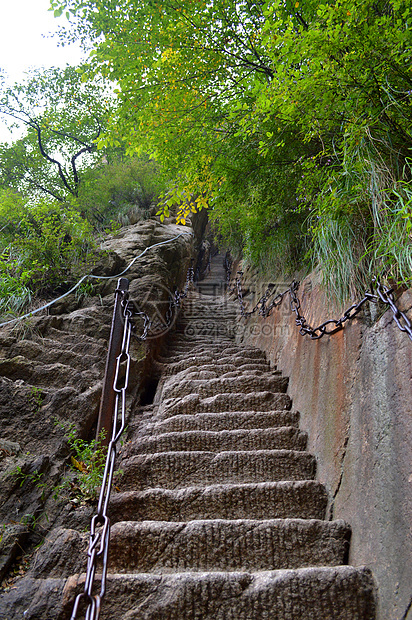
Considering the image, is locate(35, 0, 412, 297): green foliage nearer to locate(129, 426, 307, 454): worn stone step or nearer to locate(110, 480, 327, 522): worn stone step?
locate(129, 426, 307, 454): worn stone step

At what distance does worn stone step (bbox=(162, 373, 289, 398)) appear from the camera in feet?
10.9

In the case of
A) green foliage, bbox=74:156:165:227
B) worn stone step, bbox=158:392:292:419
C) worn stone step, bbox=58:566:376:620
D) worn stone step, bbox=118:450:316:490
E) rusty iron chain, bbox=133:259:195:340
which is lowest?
worn stone step, bbox=58:566:376:620

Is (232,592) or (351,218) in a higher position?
(351,218)

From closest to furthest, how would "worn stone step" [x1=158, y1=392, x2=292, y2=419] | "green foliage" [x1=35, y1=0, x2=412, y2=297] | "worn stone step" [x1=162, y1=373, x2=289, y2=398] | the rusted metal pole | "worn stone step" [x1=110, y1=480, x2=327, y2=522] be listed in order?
"green foliage" [x1=35, y1=0, x2=412, y2=297] < "worn stone step" [x1=110, y1=480, x2=327, y2=522] < the rusted metal pole < "worn stone step" [x1=158, y1=392, x2=292, y2=419] < "worn stone step" [x1=162, y1=373, x2=289, y2=398]

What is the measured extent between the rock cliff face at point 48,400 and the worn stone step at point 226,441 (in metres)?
0.59

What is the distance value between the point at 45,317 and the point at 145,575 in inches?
121

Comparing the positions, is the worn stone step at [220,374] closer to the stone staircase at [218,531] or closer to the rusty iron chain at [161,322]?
the stone staircase at [218,531]

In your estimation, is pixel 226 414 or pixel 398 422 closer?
pixel 398 422

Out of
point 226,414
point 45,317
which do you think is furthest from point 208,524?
point 45,317

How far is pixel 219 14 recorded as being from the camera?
2.82m

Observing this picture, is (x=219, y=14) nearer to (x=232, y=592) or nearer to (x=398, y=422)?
(x=398, y=422)

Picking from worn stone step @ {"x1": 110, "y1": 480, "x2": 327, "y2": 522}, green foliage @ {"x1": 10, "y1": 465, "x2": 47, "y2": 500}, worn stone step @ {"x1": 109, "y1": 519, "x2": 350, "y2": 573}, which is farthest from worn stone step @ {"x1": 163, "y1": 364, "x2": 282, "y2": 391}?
worn stone step @ {"x1": 109, "y1": 519, "x2": 350, "y2": 573}

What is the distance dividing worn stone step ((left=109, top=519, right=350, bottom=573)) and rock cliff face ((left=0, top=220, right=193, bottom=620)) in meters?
0.47

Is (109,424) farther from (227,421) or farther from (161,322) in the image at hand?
(161,322)
